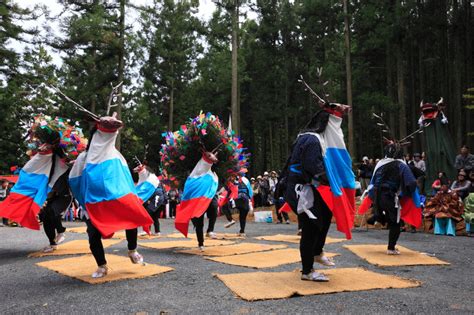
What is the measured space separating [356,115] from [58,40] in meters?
23.0

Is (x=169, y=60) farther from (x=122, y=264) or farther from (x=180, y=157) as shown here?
(x=122, y=264)

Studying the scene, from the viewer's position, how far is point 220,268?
229 inches

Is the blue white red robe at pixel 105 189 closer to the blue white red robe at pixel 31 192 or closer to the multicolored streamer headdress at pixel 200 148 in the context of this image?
the blue white red robe at pixel 31 192

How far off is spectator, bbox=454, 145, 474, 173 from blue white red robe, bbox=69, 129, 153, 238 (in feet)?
31.6

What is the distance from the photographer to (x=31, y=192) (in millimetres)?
7188

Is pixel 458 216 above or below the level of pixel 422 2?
below

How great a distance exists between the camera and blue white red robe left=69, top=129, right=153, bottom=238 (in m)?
5.05

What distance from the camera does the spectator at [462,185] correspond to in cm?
1112

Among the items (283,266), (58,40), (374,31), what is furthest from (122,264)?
(374,31)

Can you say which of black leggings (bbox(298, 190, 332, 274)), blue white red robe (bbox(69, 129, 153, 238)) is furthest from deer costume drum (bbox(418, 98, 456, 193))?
blue white red robe (bbox(69, 129, 153, 238))

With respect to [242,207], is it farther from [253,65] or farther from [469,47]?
[253,65]

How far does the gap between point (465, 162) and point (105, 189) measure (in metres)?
10.2

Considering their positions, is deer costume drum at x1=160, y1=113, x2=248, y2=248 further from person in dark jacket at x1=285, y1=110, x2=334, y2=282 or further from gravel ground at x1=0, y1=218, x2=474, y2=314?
person in dark jacket at x1=285, y1=110, x2=334, y2=282

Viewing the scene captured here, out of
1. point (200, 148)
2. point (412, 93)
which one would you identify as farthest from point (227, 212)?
point (412, 93)
